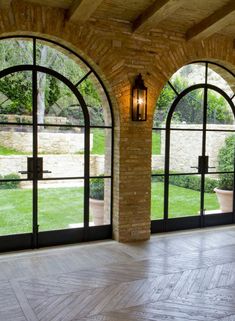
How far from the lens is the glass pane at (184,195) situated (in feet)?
19.3

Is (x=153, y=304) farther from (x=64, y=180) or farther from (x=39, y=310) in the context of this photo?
(x=64, y=180)

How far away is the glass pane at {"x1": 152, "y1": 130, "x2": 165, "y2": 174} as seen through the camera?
18.5 ft

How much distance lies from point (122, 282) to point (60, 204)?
69.6 inches

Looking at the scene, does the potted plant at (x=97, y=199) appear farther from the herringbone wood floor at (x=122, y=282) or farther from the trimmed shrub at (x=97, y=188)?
the herringbone wood floor at (x=122, y=282)

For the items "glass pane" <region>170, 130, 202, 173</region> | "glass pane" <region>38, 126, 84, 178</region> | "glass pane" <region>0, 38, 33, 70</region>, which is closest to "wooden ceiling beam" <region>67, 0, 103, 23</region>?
"glass pane" <region>0, 38, 33, 70</region>

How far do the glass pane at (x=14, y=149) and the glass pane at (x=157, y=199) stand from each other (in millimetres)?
2171

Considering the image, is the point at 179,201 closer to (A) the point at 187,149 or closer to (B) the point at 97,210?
(A) the point at 187,149

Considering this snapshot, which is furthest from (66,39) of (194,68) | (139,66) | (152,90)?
(194,68)

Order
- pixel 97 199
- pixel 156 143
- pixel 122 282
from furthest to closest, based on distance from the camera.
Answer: pixel 156 143 < pixel 97 199 < pixel 122 282

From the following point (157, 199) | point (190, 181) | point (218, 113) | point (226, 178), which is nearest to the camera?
point (157, 199)

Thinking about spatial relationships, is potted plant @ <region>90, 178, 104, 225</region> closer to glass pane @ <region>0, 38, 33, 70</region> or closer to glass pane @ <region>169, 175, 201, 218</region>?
glass pane @ <region>169, 175, 201, 218</region>

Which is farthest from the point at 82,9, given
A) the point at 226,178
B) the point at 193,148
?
the point at 226,178

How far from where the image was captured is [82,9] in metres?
4.31

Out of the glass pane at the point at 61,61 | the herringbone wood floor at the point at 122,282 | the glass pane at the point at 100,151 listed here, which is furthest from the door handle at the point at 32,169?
the glass pane at the point at 61,61
